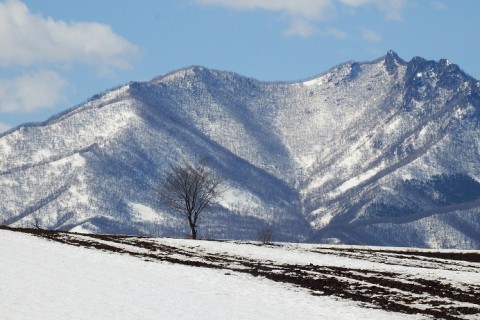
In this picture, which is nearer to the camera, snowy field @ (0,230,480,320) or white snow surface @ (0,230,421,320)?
white snow surface @ (0,230,421,320)

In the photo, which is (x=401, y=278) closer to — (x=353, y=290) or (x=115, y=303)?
(x=353, y=290)

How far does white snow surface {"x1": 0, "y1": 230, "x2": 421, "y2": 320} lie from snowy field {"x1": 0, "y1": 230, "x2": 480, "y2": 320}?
0.18 feet

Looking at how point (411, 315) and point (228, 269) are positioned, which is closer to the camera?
point (411, 315)

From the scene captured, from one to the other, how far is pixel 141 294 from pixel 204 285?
5.76 meters

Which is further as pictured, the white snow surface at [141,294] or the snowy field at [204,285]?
the snowy field at [204,285]

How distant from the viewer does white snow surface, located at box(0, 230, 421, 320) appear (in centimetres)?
4059

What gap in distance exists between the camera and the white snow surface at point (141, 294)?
1598 inches

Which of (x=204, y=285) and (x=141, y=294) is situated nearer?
(x=141, y=294)

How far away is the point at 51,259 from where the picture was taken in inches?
2307

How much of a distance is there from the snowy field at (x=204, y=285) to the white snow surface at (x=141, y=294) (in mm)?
55

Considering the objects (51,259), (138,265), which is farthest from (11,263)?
(138,265)

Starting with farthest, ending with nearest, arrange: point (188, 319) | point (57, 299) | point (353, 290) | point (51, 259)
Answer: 1. point (51, 259)
2. point (353, 290)
3. point (57, 299)
4. point (188, 319)

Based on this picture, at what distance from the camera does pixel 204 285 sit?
1993 inches

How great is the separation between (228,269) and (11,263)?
16.0 meters
